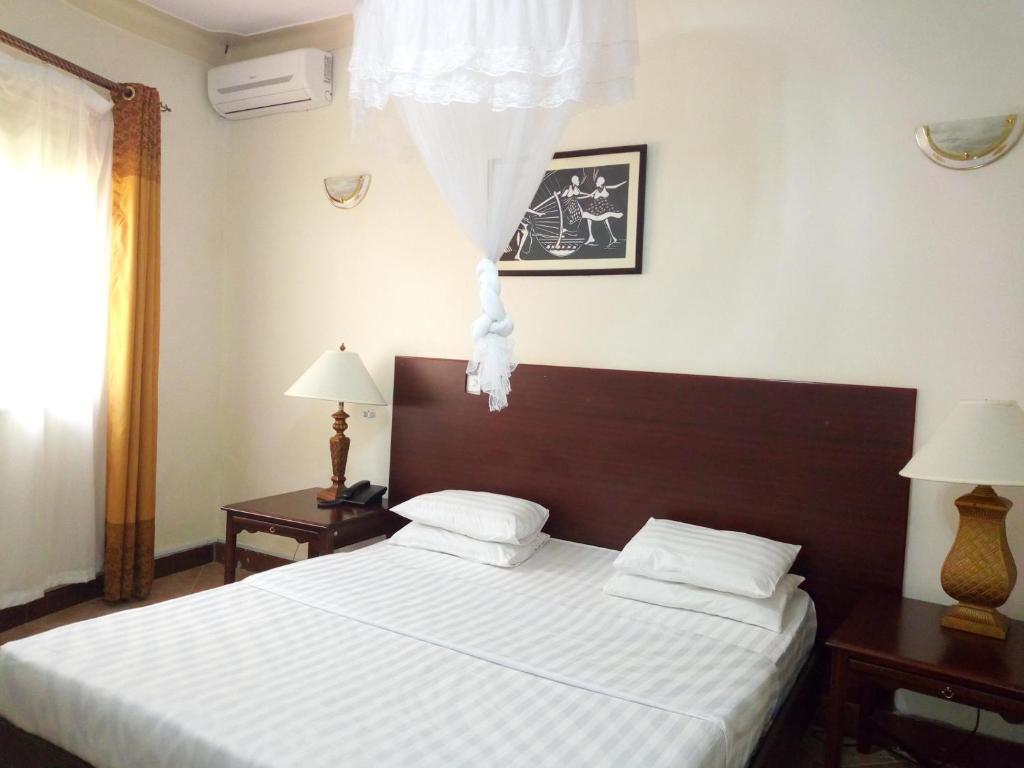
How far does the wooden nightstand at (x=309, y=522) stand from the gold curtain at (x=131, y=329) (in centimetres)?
60

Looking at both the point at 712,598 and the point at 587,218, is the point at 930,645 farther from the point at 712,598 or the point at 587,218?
the point at 587,218

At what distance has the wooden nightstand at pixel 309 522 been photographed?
10.1 feet

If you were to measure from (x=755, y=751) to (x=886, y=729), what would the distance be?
895 mm

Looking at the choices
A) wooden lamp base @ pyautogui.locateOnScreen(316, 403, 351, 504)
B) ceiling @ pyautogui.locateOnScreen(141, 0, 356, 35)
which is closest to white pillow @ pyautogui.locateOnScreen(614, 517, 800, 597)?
wooden lamp base @ pyautogui.locateOnScreen(316, 403, 351, 504)

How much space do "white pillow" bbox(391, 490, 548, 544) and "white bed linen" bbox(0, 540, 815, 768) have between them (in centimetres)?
32

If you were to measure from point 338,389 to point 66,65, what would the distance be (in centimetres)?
180

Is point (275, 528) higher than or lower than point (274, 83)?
lower

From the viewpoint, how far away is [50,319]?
10.6ft

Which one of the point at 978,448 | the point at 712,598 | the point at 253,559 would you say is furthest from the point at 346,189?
the point at 978,448

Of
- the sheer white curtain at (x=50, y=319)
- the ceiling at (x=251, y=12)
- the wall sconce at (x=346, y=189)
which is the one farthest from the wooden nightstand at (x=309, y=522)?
the ceiling at (x=251, y=12)

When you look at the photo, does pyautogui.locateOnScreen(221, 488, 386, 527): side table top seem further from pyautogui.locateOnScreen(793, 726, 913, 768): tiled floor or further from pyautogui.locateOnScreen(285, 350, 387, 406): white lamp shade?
pyautogui.locateOnScreen(793, 726, 913, 768): tiled floor

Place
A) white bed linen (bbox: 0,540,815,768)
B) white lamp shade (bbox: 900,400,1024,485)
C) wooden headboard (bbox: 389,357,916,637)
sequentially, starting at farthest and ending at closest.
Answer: wooden headboard (bbox: 389,357,916,637) → white lamp shade (bbox: 900,400,1024,485) → white bed linen (bbox: 0,540,815,768)

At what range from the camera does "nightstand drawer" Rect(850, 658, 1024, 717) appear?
5.93ft

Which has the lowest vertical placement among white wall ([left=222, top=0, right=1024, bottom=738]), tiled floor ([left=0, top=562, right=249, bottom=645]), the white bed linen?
tiled floor ([left=0, top=562, right=249, bottom=645])
